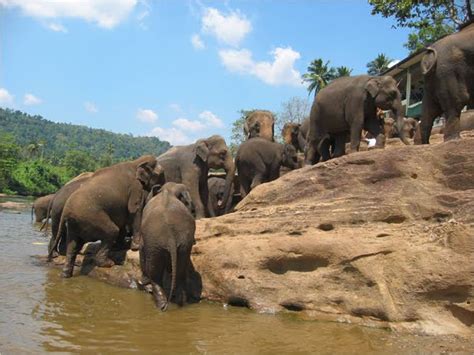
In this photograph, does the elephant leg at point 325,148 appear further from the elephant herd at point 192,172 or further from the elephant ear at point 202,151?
the elephant ear at point 202,151

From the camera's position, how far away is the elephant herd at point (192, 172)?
6.93 meters

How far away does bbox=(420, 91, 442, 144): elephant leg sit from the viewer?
7.81m

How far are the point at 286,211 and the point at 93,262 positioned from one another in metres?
3.55

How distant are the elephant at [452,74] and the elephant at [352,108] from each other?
159cm

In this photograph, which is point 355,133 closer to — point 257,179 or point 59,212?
point 257,179

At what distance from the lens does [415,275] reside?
558cm

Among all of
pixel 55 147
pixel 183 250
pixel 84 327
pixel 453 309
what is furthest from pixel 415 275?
pixel 55 147

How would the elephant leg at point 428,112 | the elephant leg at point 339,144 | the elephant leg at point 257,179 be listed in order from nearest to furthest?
the elephant leg at point 428,112 → the elephant leg at point 339,144 → the elephant leg at point 257,179

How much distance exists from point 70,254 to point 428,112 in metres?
5.87

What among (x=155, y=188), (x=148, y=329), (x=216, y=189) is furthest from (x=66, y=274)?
(x=216, y=189)

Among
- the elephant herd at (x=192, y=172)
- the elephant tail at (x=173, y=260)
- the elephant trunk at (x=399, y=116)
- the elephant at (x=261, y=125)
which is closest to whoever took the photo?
the elephant tail at (x=173, y=260)

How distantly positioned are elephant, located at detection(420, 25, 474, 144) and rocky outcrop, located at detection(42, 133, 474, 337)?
0.63m

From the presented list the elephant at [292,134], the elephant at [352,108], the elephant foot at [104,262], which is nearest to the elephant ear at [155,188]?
the elephant foot at [104,262]

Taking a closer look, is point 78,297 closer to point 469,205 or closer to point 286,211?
point 286,211
